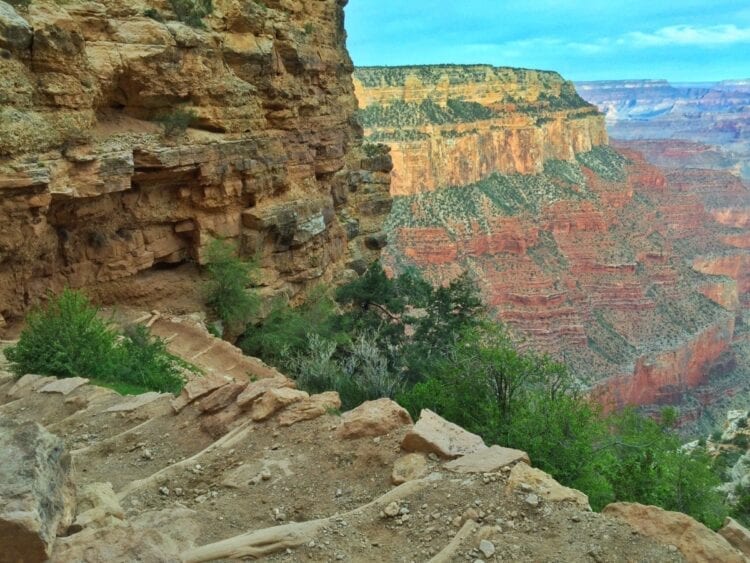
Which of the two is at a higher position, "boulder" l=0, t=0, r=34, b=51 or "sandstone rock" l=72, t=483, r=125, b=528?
"boulder" l=0, t=0, r=34, b=51

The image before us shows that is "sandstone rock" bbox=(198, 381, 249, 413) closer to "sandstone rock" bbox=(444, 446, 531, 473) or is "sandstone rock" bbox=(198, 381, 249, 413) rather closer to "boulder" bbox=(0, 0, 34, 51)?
"sandstone rock" bbox=(444, 446, 531, 473)

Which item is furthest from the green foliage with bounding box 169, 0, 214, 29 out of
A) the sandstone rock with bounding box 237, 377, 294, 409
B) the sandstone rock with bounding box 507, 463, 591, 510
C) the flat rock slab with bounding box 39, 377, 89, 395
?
the sandstone rock with bounding box 507, 463, 591, 510

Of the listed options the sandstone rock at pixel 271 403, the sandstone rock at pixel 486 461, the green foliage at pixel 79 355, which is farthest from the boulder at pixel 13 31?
the sandstone rock at pixel 486 461

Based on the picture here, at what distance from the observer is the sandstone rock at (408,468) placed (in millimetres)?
6578

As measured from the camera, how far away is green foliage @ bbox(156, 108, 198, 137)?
15594 millimetres

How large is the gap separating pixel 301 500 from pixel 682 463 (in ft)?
21.8

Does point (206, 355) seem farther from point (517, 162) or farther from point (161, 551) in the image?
point (517, 162)

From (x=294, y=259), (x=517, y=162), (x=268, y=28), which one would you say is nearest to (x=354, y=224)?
(x=294, y=259)

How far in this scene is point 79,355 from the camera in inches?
438

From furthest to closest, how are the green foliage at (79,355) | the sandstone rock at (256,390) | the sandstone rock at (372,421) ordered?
the green foliage at (79,355) → the sandstone rock at (256,390) → the sandstone rock at (372,421)

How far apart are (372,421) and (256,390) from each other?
6.37ft

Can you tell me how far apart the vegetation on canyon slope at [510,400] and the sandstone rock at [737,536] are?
3.17 meters

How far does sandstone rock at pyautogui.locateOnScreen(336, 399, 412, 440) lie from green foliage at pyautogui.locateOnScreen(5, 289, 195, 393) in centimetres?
466

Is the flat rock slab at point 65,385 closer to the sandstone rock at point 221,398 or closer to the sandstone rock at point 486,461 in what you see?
the sandstone rock at point 221,398
